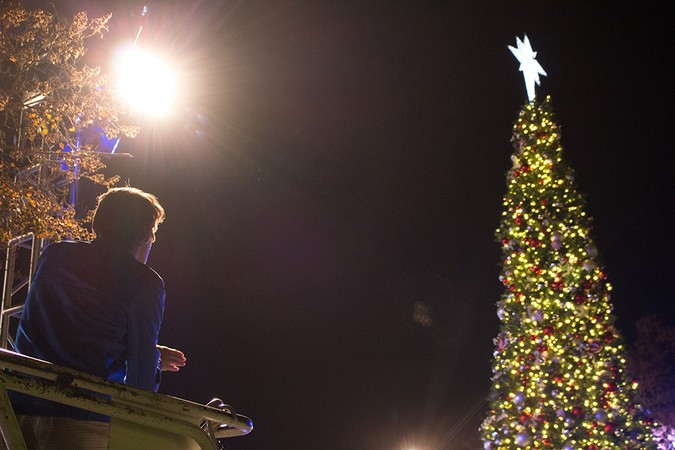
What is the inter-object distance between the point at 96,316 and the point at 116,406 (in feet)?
1.46

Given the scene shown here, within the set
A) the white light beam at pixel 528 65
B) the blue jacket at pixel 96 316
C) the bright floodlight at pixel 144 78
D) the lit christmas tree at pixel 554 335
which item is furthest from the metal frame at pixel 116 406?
the white light beam at pixel 528 65

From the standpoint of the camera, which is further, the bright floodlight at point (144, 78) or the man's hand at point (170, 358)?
the bright floodlight at point (144, 78)

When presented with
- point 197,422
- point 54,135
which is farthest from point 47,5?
point 197,422

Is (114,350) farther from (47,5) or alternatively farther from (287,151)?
(287,151)

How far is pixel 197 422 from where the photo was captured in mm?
1497

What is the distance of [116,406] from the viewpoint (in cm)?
133

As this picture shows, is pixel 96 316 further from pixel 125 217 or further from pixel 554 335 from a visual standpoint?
pixel 554 335

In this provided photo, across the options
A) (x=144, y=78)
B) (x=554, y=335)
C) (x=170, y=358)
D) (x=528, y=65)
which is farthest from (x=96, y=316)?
(x=528, y=65)

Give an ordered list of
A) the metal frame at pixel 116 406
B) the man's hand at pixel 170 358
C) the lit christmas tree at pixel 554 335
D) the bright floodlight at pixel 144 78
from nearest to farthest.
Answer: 1. the metal frame at pixel 116 406
2. the man's hand at pixel 170 358
3. the bright floodlight at pixel 144 78
4. the lit christmas tree at pixel 554 335

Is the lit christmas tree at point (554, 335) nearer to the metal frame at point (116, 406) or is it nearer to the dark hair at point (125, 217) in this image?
the dark hair at point (125, 217)

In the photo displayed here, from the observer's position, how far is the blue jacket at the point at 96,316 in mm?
1686

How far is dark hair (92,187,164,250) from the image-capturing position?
193 cm

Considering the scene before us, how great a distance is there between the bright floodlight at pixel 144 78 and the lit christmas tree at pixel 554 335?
5.21 metres

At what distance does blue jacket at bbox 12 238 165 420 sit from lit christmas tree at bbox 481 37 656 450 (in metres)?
7.53
